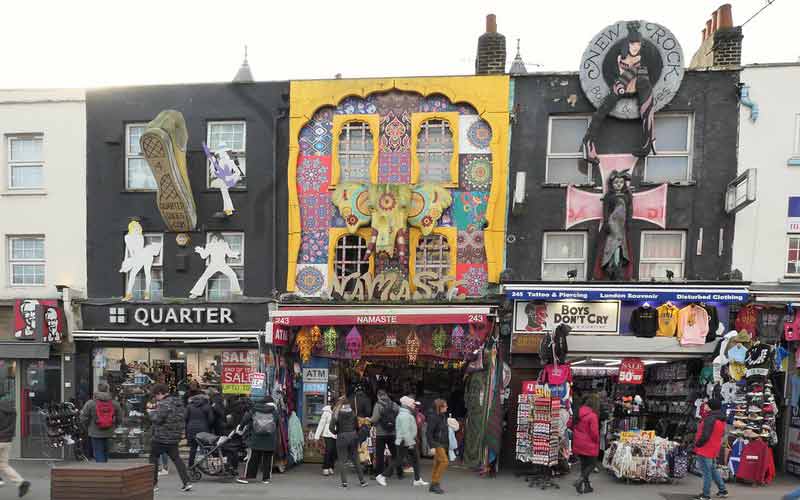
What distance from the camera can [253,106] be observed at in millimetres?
12445

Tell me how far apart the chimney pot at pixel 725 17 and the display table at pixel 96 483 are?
46.1 feet

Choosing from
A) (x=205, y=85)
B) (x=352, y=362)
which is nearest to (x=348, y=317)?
(x=352, y=362)

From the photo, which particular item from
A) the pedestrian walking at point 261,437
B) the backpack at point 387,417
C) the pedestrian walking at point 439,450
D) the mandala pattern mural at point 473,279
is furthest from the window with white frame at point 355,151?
the pedestrian walking at point 439,450

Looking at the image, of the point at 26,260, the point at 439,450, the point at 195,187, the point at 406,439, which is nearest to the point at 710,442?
the point at 439,450

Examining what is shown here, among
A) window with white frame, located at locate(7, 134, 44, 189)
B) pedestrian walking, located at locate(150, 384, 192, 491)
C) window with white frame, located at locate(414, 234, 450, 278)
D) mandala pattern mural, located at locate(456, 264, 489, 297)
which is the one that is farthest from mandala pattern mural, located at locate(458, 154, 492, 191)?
window with white frame, located at locate(7, 134, 44, 189)

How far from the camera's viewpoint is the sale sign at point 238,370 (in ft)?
39.2

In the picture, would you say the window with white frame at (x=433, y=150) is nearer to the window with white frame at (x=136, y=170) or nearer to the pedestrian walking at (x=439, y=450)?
the pedestrian walking at (x=439, y=450)

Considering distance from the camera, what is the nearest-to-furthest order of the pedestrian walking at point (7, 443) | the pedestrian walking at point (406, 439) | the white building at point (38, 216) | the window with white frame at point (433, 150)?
the pedestrian walking at point (7, 443)
the pedestrian walking at point (406, 439)
the window with white frame at point (433, 150)
the white building at point (38, 216)

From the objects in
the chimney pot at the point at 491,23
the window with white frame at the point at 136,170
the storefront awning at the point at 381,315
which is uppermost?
the chimney pot at the point at 491,23

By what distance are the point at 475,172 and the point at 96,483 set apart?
888 cm

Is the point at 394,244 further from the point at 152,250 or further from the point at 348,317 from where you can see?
the point at 152,250

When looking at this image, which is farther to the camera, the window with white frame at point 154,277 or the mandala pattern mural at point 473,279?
the window with white frame at point 154,277

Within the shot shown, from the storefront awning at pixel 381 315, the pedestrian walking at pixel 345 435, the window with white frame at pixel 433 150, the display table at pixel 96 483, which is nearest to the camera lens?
the display table at pixel 96 483

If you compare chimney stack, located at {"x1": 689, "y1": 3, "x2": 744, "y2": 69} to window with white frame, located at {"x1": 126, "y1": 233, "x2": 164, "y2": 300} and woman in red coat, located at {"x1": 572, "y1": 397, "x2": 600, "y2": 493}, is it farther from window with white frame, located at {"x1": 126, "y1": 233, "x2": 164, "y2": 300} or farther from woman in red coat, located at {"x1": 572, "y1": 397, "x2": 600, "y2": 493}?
window with white frame, located at {"x1": 126, "y1": 233, "x2": 164, "y2": 300}
